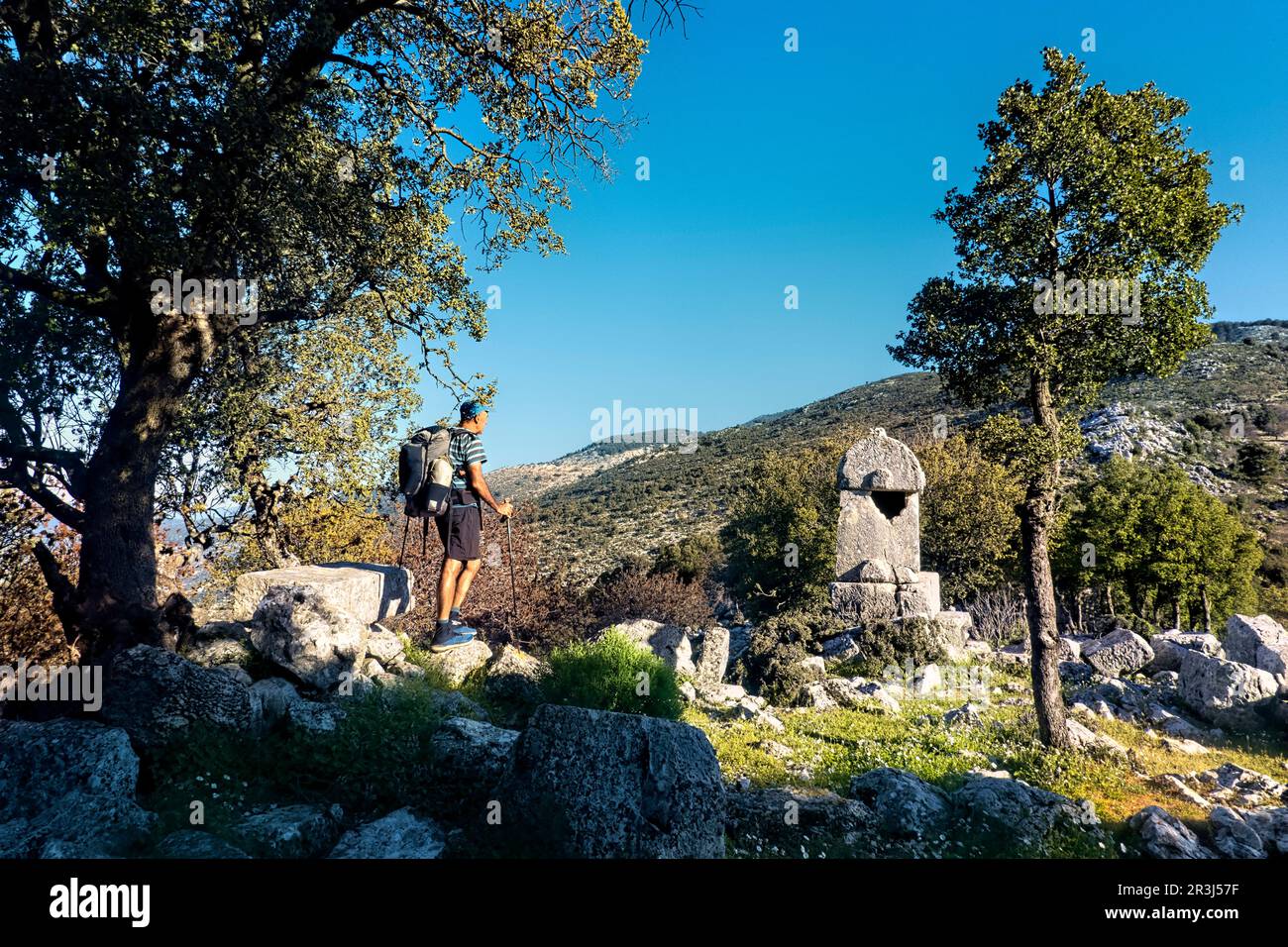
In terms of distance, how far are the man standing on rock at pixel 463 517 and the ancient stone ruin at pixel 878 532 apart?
11180 mm

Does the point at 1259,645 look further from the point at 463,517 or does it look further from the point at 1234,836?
the point at 463,517

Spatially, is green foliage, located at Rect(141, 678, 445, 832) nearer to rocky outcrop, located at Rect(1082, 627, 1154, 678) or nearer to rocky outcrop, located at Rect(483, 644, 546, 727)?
rocky outcrop, located at Rect(483, 644, 546, 727)

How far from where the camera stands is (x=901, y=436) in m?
44.0

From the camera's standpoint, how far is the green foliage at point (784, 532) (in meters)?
25.8

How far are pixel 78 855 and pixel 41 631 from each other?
549cm

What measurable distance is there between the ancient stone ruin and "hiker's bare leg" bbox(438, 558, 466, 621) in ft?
36.8

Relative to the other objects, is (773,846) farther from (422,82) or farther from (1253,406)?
(1253,406)

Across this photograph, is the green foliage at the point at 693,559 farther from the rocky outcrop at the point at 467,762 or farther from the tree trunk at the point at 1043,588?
the rocky outcrop at the point at 467,762

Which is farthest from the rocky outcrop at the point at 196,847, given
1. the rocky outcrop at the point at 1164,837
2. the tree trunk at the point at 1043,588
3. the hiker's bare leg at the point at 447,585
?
the tree trunk at the point at 1043,588

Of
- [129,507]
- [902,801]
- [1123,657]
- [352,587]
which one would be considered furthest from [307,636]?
[1123,657]

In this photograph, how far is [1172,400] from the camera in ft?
177

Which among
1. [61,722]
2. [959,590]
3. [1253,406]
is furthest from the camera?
[1253,406]

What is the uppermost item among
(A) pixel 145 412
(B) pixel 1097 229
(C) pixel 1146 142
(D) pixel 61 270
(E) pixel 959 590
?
(C) pixel 1146 142

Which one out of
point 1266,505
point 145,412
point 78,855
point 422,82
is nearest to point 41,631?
point 145,412
